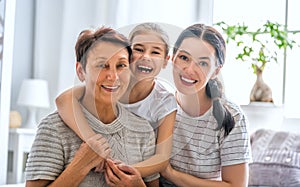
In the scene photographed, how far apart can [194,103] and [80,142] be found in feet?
0.68

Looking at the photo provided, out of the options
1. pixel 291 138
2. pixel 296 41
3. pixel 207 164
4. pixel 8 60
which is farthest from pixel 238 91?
pixel 207 164

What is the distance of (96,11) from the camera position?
310 cm

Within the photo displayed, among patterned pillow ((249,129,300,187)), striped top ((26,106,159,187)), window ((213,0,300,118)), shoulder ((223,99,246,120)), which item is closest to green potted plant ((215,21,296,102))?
window ((213,0,300,118))

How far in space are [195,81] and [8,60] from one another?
2033 mm

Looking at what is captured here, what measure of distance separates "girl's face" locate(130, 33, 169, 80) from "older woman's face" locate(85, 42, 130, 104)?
2 cm

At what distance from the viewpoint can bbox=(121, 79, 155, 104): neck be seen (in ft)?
A: 3.12

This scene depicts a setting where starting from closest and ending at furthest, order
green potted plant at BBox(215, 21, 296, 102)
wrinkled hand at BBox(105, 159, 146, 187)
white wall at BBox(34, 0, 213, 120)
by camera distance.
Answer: wrinkled hand at BBox(105, 159, 146, 187) < green potted plant at BBox(215, 21, 296, 102) < white wall at BBox(34, 0, 213, 120)

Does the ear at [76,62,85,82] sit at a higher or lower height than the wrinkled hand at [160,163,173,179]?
higher

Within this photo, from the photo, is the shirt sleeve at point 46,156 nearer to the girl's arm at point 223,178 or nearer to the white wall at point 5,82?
the girl's arm at point 223,178

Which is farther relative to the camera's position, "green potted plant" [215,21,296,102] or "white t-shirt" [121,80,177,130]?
"green potted plant" [215,21,296,102]

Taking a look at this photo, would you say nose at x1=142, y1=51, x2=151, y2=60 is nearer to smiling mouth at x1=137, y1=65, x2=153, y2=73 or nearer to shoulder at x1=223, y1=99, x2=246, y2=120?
smiling mouth at x1=137, y1=65, x2=153, y2=73

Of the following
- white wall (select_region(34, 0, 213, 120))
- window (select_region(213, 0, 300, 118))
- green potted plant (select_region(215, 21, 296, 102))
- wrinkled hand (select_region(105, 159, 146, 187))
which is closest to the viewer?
wrinkled hand (select_region(105, 159, 146, 187))

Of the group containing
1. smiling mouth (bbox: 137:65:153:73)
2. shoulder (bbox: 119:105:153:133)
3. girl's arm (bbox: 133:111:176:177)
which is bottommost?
girl's arm (bbox: 133:111:176:177)

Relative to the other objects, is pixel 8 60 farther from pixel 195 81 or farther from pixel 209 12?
pixel 195 81
